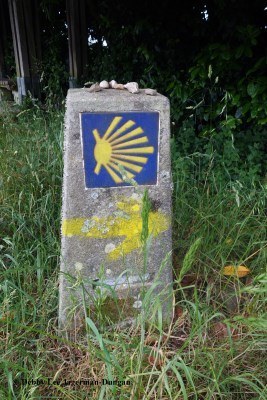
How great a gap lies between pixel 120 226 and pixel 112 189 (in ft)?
0.53

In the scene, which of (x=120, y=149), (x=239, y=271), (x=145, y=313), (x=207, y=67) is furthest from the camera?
(x=207, y=67)

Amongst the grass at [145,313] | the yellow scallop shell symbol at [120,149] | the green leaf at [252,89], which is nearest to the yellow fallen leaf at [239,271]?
the grass at [145,313]

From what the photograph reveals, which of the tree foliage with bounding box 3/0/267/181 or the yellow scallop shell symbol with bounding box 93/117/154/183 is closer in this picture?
the yellow scallop shell symbol with bounding box 93/117/154/183

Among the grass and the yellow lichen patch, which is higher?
the yellow lichen patch

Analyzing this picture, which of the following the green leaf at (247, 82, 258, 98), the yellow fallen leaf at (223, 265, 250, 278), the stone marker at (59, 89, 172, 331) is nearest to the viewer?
the stone marker at (59, 89, 172, 331)

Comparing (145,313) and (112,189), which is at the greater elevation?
(112,189)

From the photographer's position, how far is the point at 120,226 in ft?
4.73

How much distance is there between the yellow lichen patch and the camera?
4.60ft

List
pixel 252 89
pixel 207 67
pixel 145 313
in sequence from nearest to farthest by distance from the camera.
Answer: pixel 145 313 < pixel 252 89 < pixel 207 67

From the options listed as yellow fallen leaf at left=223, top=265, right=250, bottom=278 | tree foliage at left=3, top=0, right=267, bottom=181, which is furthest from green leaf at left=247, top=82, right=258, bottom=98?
yellow fallen leaf at left=223, top=265, right=250, bottom=278

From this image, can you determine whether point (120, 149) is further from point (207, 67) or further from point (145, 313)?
point (207, 67)

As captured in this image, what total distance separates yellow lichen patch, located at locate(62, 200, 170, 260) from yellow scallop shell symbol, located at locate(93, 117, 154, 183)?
5.6 inches

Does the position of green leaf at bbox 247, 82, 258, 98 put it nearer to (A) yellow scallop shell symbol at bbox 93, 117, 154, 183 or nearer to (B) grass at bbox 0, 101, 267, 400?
(B) grass at bbox 0, 101, 267, 400

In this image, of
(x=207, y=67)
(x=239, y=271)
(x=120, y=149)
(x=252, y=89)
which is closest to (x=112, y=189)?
(x=120, y=149)
